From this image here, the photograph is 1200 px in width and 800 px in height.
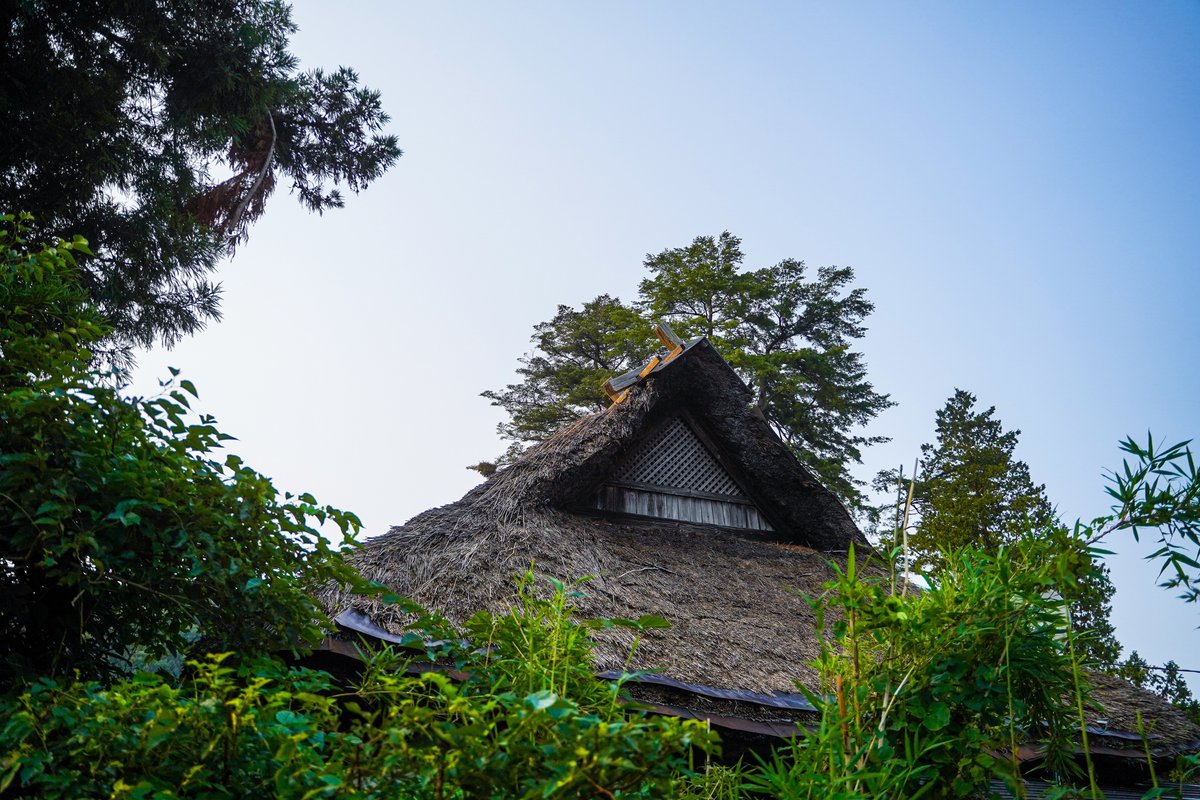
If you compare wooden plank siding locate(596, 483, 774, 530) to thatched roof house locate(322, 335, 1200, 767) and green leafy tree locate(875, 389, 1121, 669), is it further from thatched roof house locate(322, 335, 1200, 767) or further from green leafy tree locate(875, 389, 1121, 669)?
green leafy tree locate(875, 389, 1121, 669)

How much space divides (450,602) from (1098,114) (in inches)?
265

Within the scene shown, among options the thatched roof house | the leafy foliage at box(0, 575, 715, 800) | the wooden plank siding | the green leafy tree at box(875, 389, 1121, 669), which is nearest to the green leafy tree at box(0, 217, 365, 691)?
the leafy foliage at box(0, 575, 715, 800)

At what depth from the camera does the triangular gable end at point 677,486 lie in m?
6.99

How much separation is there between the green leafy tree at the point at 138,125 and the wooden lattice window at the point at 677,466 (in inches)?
161

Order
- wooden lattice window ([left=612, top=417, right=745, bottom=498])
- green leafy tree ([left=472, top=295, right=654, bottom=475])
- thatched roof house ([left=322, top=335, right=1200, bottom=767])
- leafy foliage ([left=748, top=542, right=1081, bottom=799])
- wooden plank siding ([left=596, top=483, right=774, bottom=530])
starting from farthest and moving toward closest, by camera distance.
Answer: green leafy tree ([left=472, top=295, right=654, bottom=475])
wooden lattice window ([left=612, top=417, right=745, bottom=498])
wooden plank siding ([left=596, top=483, right=774, bottom=530])
thatched roof house ([left=322, top=335, right=1200, bottom=767])
leafy foliage ([left=748, top=542, right=1081, bottom=799])

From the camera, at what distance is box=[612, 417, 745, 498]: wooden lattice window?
7.14 meters

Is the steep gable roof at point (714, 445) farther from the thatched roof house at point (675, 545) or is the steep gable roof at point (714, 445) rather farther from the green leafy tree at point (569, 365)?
the green leafy tree at point (569, 365)

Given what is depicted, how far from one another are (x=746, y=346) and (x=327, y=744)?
16.4 m

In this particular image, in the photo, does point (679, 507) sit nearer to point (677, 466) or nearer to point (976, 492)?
point (677, 466)

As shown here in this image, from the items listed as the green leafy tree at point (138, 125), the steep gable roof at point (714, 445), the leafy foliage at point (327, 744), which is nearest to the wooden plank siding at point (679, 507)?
the steep gable roof at point (714, 445)

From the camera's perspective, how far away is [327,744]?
1467 mm

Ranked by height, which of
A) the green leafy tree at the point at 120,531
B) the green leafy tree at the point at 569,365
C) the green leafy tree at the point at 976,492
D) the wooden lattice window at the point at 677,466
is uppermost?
the green leafy tree at the point at 569,365

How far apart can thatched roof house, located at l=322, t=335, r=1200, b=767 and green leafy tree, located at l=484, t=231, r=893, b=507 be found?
881cm

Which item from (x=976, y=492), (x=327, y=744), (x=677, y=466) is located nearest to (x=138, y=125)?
(x=677, y=466)
